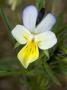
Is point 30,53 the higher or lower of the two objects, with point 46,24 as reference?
lower

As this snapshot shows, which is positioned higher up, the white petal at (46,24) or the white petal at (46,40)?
the white petal at (46,24)

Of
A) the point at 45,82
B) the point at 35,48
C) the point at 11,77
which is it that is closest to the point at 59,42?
the point at 35,48

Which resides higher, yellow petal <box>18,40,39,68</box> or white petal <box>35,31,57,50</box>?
white petal <box>35,31,57,50</box>

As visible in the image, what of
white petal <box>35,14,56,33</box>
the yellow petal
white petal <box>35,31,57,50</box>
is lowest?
the yellow petal
